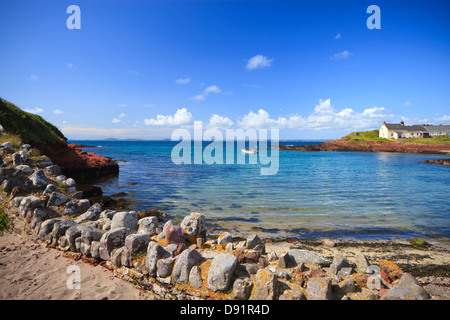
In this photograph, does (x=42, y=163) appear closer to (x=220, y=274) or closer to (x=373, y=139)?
(x=220, y=274)

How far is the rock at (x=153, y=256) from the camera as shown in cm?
562

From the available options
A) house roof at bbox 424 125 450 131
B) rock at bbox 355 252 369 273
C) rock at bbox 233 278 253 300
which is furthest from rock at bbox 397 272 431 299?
house roof at bbox 424 125 450 131

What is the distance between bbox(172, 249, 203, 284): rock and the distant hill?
19312 mm

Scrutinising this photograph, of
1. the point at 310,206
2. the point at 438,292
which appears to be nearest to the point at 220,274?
the point at 438,292

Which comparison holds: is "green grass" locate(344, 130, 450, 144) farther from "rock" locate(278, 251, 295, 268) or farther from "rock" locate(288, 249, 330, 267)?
"rock" locate(278, 251, 295, 268)

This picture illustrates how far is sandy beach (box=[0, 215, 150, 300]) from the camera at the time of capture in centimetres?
515

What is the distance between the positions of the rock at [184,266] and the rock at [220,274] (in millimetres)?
609

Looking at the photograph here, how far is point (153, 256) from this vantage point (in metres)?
5.71

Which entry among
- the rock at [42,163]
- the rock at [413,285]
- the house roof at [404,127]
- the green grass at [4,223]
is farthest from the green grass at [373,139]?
the green grass at [4,223]

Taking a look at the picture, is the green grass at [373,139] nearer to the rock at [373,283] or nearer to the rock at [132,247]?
the rock at [373,283]

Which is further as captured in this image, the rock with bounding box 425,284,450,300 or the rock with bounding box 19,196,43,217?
the rock with bounding box 19,196,43,217
